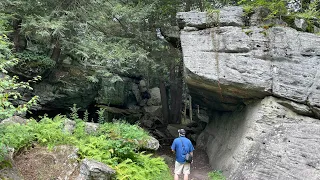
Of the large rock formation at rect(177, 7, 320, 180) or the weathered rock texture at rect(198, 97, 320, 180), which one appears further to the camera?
the large rock formation at rect(177, 7, 320, 180)

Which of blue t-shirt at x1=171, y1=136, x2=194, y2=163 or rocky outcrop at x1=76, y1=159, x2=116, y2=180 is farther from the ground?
rocky outcrop at x1=76, y1=159, x2=116, y2=180

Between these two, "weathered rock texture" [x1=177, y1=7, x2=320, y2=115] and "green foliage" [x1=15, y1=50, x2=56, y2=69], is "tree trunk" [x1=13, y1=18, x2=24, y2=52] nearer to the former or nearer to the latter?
"green foliage" [x1=15, y1=50, x2=56, y2=69]

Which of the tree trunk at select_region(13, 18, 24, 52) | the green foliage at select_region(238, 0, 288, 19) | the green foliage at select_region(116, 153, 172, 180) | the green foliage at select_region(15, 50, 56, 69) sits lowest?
the green foliage at select_region(116, 153, 172, 180)

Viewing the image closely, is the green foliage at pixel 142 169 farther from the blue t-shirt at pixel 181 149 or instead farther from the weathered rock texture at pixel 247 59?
the weathered rock texture at pixel 247 59

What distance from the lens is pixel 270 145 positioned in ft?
24.0

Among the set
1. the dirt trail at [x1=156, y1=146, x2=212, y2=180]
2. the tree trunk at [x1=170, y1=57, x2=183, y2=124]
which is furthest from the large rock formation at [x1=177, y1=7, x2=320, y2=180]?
the tree trunk at [x1=170, y1=57, x2=183, y2=124]

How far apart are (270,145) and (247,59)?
9.94 feet

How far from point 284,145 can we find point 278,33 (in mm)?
4020

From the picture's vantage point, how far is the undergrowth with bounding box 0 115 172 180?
6.32 metres

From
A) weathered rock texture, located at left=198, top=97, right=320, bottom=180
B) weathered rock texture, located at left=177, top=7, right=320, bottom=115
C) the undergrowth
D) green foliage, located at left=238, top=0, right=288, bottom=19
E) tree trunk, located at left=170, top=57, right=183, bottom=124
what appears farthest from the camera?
tree trunk, located at left=170, top=57, right=183, bottom=124

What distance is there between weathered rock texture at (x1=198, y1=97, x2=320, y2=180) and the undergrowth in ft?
8.58

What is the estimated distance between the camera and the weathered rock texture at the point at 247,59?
824 centimetres

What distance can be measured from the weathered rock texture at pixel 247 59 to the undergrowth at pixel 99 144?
3.49 metres

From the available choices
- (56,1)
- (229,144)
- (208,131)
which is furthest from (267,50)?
(56,1)
